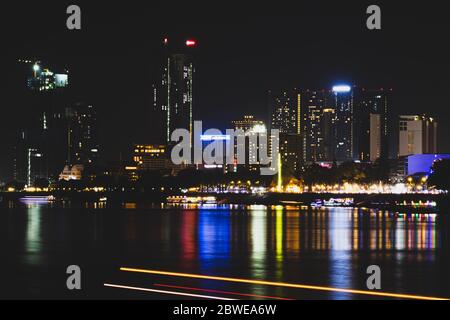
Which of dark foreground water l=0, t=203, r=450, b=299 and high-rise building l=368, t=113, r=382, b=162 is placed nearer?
dark foreground water l=0, t=203, r=450, b=299

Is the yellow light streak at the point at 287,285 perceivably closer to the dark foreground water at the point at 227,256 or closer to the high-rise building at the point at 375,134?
the dark foreground water at the point at 227,256

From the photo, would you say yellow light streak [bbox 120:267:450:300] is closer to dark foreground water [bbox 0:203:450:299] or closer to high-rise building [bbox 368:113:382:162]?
dark foreground water [bbox 0:203:450:299]

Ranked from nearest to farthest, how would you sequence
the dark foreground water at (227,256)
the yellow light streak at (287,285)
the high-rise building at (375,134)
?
the yellow light streak at (287,285) → the dark foreground water at (227,256) → the high-rise building at (375,134)

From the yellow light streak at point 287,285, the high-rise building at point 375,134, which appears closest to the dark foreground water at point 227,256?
the yellow light streak at point 287,285

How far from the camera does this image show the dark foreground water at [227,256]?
28031 millimetres

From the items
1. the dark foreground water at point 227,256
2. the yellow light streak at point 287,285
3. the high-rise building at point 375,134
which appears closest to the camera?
the yellow light streak at point 287,285

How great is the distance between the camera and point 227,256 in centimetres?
3819

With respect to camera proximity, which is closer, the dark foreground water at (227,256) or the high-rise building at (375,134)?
the dark foreground water at (227,256)

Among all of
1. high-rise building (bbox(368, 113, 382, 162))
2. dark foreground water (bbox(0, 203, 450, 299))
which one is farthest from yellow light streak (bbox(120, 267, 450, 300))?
high-rise building (bbox(368, 113, 382, 162))

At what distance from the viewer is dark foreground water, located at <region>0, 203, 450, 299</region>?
2803cm

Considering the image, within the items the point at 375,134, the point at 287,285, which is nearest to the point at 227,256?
the point at 287,285

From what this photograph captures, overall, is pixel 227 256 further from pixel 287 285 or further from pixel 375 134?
pixel 375 134
